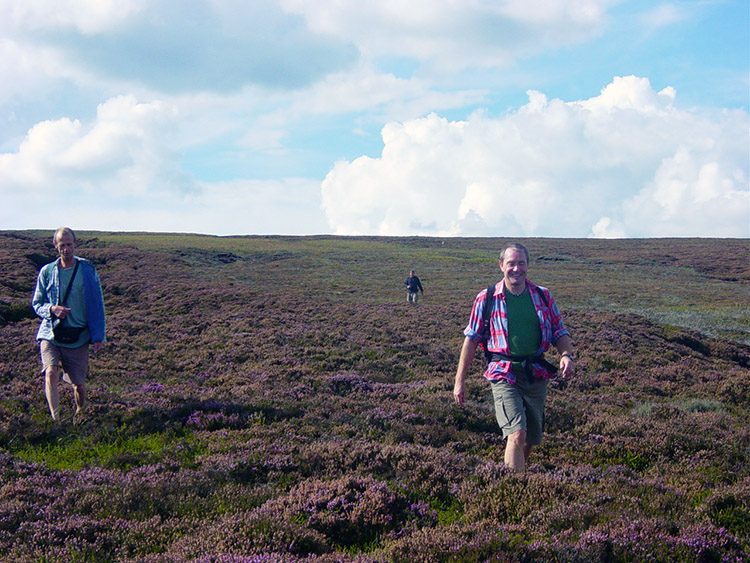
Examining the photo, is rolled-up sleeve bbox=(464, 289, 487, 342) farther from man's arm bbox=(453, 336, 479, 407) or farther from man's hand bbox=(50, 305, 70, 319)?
man's hand bbox=(50, 305, 70, 319)

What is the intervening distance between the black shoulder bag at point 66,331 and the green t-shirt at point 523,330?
6281mm

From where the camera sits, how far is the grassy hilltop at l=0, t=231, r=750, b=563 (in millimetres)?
4281

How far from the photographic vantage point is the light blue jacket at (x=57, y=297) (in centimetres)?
760

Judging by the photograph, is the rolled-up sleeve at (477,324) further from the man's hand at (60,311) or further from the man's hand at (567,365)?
the man's hand at (60,311)

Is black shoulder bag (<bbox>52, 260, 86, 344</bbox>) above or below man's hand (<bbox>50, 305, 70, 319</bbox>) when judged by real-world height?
below

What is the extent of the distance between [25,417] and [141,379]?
4541 millimetres

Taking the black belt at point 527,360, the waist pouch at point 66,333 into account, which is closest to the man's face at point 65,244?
the waist pouch at point 66,333

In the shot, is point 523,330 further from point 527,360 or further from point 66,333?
point 66,333

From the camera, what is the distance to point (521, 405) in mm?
5426

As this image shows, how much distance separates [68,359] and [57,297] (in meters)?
0.94

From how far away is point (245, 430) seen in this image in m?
7.97

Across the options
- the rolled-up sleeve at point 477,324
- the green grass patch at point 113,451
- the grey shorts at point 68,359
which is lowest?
the green grass patch at point 113,451

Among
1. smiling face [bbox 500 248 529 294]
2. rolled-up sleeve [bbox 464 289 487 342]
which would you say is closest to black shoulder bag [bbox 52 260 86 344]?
rolled-up sleeve [bbox 464 289 487 342]

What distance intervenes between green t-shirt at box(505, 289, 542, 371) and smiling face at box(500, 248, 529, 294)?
194mm
